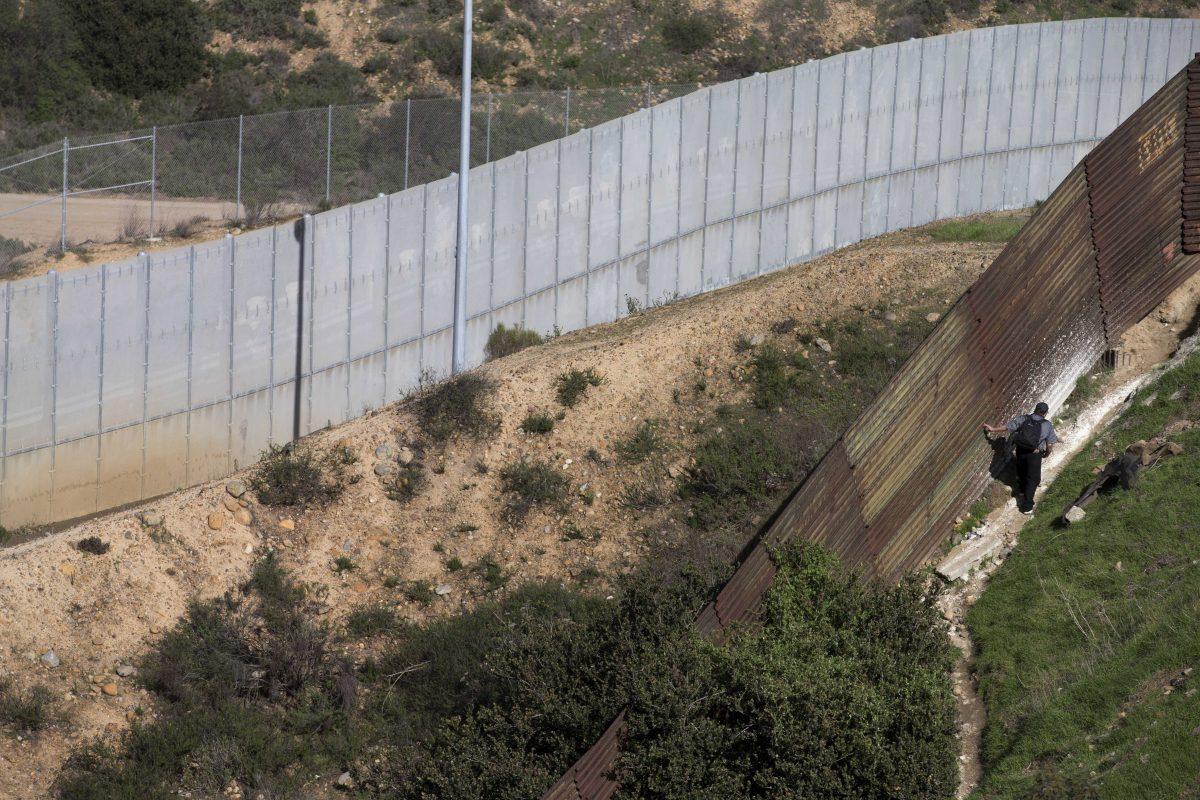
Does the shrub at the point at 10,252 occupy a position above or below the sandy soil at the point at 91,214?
below

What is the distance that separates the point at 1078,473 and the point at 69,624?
11.7m

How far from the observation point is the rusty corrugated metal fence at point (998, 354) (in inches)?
603

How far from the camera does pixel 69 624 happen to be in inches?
696

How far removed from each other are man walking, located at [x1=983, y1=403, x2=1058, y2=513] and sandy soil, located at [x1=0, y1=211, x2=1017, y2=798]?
5.76 m

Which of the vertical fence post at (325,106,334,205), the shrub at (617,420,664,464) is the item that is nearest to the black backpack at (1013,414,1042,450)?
the shrub at (617,420,664,464)

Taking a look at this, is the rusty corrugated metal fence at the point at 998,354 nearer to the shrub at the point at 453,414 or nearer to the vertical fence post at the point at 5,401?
the shrub at the point at 453,414

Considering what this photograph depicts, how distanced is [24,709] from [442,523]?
619cm

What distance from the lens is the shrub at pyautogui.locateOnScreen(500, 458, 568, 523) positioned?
20.8 m

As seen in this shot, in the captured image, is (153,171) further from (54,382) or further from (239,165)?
(54,382)

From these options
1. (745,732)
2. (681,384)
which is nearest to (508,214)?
(681,384)

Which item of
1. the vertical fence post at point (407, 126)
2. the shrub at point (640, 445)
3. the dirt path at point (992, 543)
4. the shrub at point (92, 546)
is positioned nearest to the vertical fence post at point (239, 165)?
the vertical fence post at point (407, 126)

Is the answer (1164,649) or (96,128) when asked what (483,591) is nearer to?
(1164,649)

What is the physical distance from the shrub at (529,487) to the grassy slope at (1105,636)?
24.5ft

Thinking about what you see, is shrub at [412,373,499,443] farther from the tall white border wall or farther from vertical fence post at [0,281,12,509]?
vertical fence post at [0,281,12,509]
